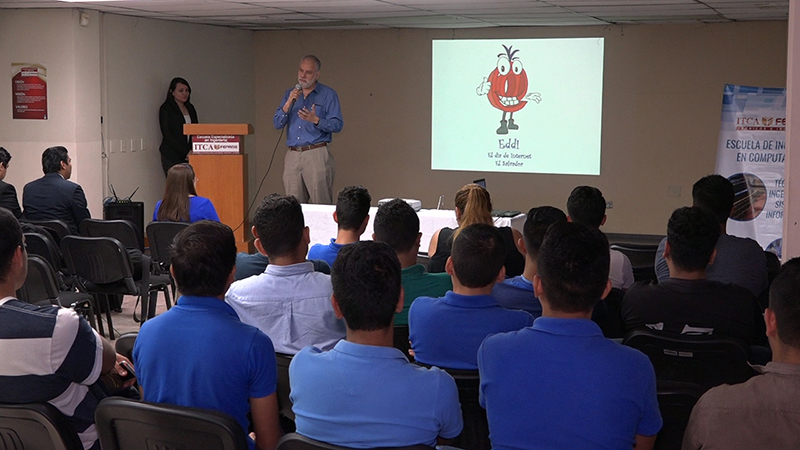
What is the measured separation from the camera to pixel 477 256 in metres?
2.71

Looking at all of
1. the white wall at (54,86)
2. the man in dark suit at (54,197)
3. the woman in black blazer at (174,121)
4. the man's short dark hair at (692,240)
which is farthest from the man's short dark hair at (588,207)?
the woman in black blazer at (174,121)

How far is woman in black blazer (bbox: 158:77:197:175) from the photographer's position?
9242 mm

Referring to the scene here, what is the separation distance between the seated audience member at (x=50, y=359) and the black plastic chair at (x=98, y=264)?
2.87m

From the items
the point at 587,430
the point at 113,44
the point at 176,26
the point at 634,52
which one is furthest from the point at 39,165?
the point at 587,430

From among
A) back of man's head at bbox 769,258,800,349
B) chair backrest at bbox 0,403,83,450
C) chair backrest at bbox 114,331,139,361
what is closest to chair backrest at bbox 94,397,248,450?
chair backrest at bbox 0,403,83,450

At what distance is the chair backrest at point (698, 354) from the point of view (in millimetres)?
2576

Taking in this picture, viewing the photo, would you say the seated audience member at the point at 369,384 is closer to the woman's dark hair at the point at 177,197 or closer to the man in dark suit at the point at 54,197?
the woman's dark hair at the point at 177,197

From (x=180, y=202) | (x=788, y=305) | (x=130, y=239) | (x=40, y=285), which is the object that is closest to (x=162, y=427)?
→ (x=788, y=305)

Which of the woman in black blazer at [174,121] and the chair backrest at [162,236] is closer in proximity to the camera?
the chair backrest at [162,236]

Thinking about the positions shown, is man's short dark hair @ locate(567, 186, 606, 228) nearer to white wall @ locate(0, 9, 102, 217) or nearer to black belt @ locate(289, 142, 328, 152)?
black belt @ locate(289, 142, 328, 152)

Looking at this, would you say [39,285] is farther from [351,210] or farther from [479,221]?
[479,221]

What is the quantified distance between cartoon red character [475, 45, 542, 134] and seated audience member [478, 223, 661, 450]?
26.4 ft

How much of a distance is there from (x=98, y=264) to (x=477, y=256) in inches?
127

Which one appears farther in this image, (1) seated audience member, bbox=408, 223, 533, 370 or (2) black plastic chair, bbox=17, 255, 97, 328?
(2) black plastic chair, bbox=17, 255, 97, 328
